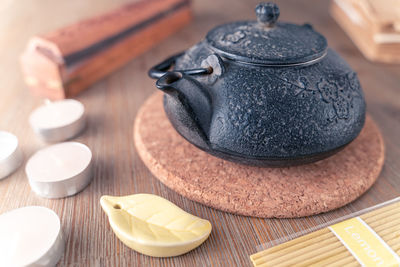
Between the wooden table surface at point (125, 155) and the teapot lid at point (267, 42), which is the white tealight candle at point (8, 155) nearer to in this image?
the wooden table surface at point (125, 155)

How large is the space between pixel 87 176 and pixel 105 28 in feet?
2.65

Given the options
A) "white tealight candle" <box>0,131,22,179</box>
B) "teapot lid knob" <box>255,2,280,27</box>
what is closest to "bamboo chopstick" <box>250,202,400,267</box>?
"teapot lid knob" <box>255,2,280,27</box>

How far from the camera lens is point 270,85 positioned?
73cm

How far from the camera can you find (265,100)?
724 millimetres

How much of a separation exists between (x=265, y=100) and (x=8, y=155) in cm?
70

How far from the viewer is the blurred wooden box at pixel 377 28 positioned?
1.38 metres

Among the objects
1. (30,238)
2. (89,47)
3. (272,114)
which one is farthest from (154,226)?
(89,47)

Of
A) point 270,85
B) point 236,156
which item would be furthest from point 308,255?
point 270,85

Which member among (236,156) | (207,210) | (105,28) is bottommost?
(207,210)

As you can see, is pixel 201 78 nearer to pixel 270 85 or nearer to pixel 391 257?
pixel 270 85

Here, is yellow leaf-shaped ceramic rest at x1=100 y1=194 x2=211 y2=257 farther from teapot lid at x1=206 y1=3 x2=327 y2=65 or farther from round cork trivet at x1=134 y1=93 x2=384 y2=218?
teapot lid at x1=206 y1=3 x2=327 y2=65

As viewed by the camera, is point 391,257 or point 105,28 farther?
point 105,28

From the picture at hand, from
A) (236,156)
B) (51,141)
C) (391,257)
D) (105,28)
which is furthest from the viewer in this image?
(105,28)

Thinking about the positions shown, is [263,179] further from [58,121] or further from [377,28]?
[377,28]
